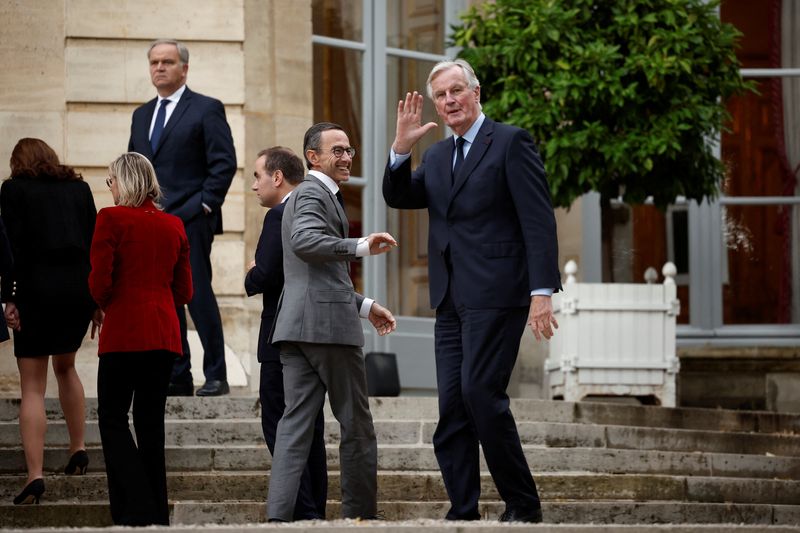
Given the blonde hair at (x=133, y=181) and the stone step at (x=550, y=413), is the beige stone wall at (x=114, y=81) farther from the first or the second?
the blonde hair at (x=133, y=181)

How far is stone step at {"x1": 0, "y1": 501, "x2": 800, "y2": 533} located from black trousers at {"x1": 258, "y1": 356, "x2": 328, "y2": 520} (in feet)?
1.56

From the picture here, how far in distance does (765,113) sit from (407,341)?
335cm

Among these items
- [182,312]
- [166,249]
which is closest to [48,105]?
[182,312]

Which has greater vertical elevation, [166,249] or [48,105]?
[48,105]

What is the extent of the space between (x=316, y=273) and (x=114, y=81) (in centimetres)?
479

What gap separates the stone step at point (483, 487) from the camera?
7578mm

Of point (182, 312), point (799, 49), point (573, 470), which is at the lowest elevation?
point (573, 470)

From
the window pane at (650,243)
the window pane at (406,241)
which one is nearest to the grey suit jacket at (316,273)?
the window pane at (406,241)

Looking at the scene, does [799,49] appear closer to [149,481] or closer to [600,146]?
[600,146]

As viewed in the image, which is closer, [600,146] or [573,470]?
[573,470]

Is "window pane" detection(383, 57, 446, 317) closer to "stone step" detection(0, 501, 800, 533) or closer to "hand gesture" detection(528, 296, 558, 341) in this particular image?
"stone step" detection(0, 501, 800, 533)

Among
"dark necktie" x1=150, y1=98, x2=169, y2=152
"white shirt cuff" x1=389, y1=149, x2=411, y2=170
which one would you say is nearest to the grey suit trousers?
"white shirt cuff" x1=389, y1=149, x2=411, y2=170

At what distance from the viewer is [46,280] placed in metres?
7.64

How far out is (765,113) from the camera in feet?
43.7
